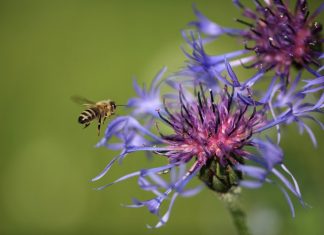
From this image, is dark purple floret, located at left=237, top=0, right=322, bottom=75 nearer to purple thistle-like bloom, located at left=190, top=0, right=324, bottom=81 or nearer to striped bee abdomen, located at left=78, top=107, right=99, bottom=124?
purple thistle-like bloom, located at left=190, top=0, right=324, bottom=81

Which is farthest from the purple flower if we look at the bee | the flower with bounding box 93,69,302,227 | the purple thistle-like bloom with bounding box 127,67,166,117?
the bee

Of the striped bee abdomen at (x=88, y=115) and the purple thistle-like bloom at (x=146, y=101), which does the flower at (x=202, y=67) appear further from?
the striped bee abdomen at (x=88, y=115)

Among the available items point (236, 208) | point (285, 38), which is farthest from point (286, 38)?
point (236, 208)

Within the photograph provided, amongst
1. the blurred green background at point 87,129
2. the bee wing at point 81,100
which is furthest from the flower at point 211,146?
the blurred green background at point 87,129

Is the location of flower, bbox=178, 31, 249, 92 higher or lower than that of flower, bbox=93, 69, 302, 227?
higher

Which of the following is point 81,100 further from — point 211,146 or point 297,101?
point 297,101

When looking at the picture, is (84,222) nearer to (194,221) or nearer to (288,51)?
(194,221)
